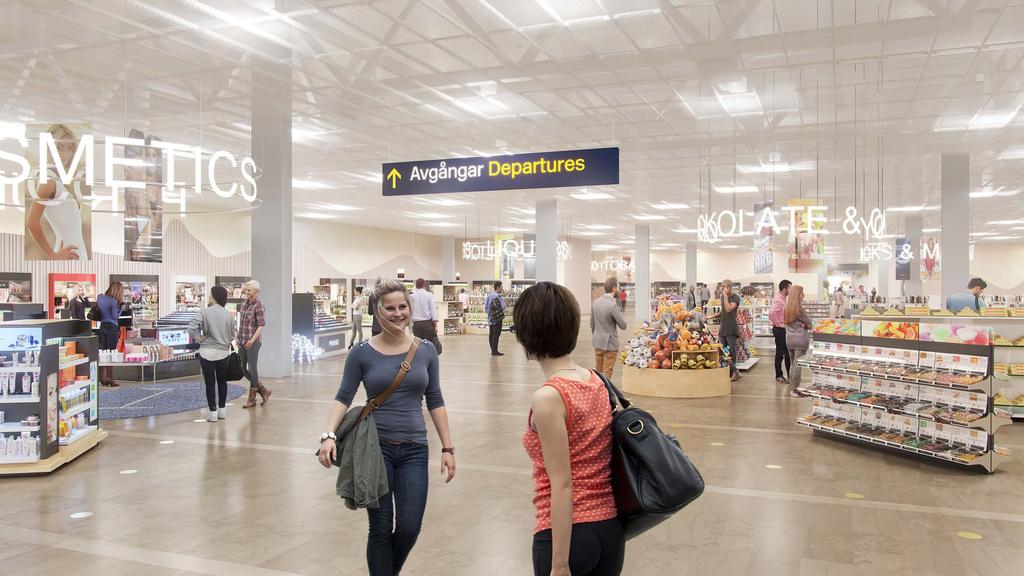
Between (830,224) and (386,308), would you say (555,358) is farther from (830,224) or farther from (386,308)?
(830,224)

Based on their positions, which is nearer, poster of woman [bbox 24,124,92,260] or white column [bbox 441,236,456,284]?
poster of woman [bbox 24,124,92,260]

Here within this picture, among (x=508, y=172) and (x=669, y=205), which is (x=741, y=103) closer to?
(x=508, y=172)

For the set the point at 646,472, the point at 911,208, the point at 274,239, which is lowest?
the point at 646,472

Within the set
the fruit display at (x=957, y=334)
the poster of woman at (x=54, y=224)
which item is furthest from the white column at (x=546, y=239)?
the fruit display at (x=957, y=334)

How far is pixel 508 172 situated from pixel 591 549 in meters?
8.28

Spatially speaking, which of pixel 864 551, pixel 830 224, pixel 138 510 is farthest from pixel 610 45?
pixel 830 224

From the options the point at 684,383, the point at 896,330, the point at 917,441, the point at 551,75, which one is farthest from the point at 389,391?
the point at 684,383

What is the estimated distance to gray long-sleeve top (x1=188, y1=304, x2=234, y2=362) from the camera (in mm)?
7727

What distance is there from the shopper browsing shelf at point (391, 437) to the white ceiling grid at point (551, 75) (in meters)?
4.93

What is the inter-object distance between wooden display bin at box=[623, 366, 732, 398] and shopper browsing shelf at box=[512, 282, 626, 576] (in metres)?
8.35

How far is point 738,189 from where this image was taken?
1970cm

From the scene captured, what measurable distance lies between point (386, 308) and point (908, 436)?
17.4 feet

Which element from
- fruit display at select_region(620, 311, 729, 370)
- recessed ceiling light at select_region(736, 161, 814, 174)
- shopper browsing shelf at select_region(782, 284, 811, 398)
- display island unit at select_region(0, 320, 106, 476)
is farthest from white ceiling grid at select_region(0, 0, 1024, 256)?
fruit display at select_region(620, 311, 729, 370)

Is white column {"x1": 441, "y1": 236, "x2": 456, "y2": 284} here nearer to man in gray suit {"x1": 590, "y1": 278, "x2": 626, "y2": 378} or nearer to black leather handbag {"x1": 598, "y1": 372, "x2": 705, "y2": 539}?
man in gray suit {"x1": 590, "y1": 278, "x2": 626, "y2": 378}
